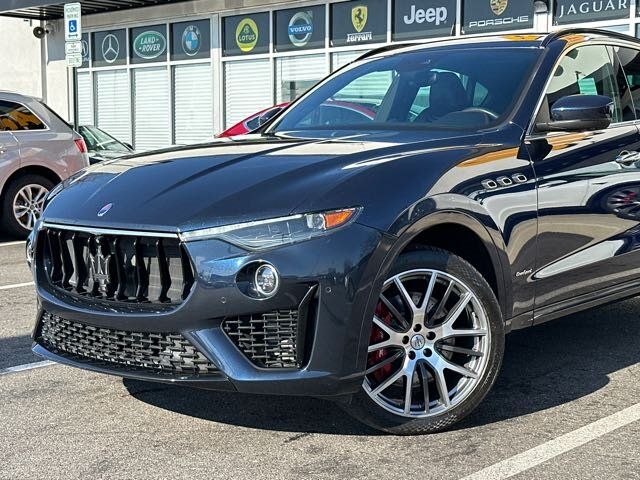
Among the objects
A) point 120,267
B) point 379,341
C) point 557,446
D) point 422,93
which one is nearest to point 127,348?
point 120,267

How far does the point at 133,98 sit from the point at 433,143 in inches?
736

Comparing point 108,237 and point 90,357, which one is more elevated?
point 108,237

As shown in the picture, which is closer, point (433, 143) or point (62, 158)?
point (433, 143)

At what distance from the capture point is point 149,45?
21469 millimetres

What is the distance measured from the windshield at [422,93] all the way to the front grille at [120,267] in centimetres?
152

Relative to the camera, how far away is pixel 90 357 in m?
3.97

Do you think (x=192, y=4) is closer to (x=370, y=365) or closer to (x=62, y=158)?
(x=62, y=158)

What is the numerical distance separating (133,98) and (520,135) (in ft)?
60.9

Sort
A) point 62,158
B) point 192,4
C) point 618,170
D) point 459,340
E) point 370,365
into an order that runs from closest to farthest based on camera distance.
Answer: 1. point 370,365
2. point 459,340
3. point 618,170
4. point 62,158
5. point 192,4

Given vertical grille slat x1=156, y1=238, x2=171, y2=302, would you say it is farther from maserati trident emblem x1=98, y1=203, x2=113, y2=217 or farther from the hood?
maserati trident emblem x1=98, y1=203, x2=113, y2=217

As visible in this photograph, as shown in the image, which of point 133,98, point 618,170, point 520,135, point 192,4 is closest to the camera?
point 520,135

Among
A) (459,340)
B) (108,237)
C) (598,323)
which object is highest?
(108,237)

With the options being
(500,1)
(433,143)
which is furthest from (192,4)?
(433,143)

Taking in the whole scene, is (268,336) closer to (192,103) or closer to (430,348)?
(430,348)
